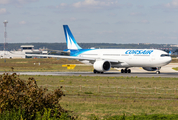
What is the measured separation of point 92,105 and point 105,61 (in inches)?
1354

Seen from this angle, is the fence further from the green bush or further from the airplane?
the airplane

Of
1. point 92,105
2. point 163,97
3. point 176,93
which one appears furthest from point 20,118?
point 176,93

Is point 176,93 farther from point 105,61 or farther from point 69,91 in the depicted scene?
point 105,61

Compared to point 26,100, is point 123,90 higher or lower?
lower

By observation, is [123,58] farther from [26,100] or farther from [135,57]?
[26,100]

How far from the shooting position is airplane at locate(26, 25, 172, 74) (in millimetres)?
55759

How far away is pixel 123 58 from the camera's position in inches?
2350

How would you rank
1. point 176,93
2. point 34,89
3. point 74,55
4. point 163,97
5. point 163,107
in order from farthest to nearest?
point 74,55 < point 176,93 < point 163,97 < point 163,107 < point 34,89

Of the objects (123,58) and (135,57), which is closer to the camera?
(135,57)

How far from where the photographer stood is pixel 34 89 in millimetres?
16406
